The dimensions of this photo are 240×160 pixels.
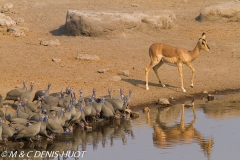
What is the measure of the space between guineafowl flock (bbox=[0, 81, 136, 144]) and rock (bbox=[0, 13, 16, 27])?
7.92m

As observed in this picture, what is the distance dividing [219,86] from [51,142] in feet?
25.1

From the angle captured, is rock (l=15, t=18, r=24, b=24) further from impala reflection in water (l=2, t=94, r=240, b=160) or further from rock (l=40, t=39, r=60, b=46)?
impala reflection in water (l=2, t=94, r=240, b=160)

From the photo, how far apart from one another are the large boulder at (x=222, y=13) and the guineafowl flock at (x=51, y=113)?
34.7 ft

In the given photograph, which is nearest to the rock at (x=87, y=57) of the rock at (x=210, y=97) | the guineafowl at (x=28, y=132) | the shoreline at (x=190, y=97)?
the shoreline at (x=190, y=97)

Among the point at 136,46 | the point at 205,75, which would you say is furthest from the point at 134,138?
the point at 136,46

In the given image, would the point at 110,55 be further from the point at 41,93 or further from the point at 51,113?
the point at 51,113

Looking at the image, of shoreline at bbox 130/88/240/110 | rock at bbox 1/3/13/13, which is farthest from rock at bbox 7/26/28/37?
shoreline at bbox 130/88/240/110

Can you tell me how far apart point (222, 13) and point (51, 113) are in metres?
13.6

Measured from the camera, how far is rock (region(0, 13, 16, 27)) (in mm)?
26219

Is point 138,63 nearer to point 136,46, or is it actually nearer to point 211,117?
point 136,46

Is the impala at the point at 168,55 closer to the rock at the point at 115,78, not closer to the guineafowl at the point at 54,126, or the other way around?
the rock at the point at 115,78

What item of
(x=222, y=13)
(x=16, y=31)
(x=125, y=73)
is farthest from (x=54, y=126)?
(x=222, y=13)

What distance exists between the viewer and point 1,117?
1586cm

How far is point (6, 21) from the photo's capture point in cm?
2634
